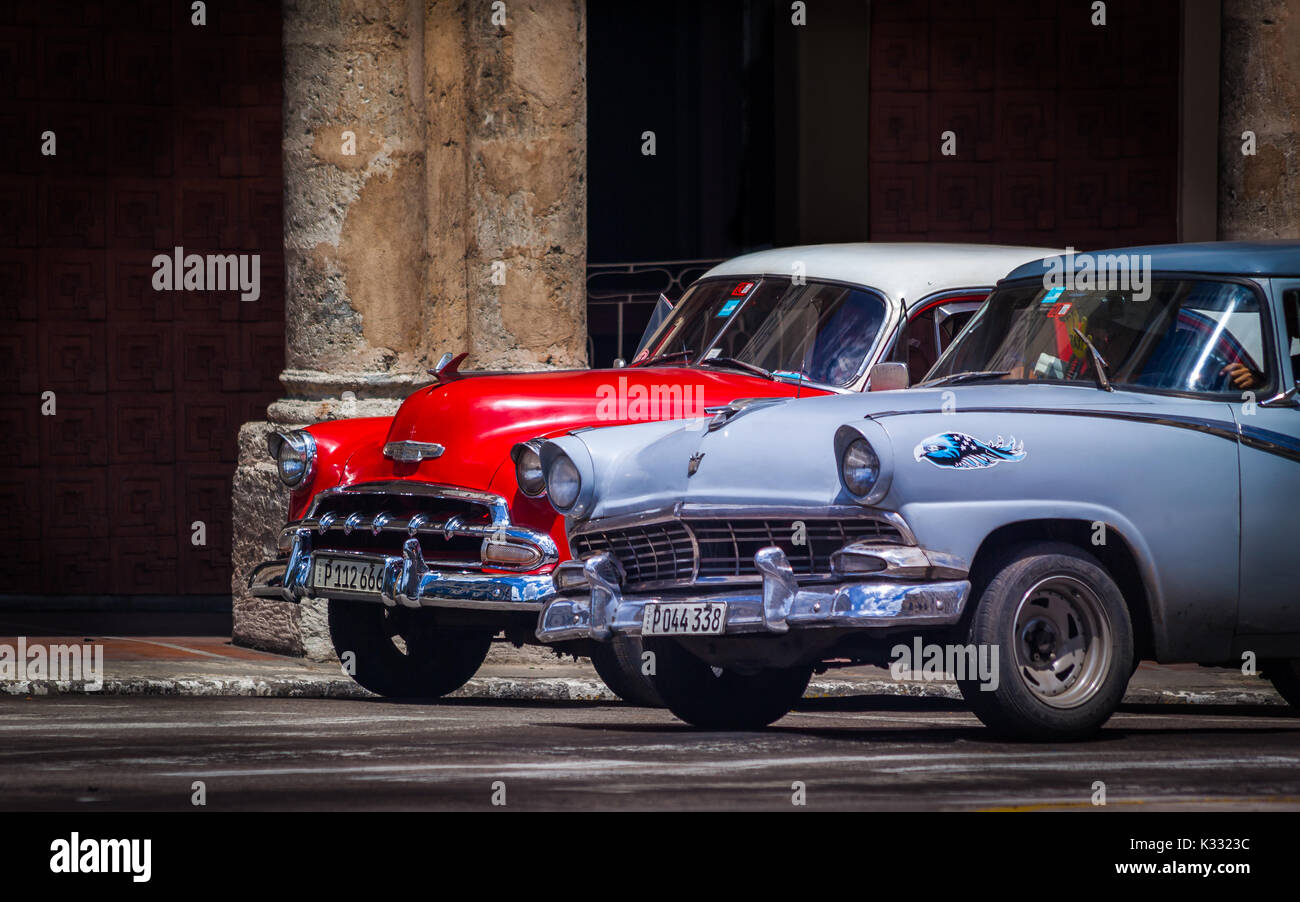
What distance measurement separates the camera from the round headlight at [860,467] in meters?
7.73

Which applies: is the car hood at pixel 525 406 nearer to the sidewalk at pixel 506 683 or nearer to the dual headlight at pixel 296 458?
the dual headlight at pixel 296 458

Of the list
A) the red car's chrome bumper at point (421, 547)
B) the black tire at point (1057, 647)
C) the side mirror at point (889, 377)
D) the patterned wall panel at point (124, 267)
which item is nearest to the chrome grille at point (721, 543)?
the black tire at point (1057, 647)

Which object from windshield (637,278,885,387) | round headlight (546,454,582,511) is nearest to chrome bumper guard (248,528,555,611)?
round headlight (546,454,582,511)

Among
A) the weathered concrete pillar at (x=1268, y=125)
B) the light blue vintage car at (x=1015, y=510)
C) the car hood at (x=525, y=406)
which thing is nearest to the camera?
the light blue vintage car at (x=1015, y=510)

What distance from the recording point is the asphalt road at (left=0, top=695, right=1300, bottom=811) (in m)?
6.75

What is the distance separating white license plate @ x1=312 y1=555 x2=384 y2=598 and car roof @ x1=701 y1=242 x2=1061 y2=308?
2382 millimetres

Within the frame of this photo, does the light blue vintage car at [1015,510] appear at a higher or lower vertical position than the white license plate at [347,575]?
higher

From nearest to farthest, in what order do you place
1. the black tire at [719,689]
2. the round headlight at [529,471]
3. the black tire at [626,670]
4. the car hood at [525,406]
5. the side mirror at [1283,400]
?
the side mirror at [1283,400], the black tire at [719,689], the round headlight at [529,471], the black tire at [626,670], the car hood at [525,406]

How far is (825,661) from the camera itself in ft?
29.0

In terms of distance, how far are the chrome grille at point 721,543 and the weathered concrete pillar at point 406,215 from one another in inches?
194

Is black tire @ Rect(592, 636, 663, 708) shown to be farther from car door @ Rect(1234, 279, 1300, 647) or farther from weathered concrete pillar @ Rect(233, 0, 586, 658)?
weathered concrete pillar @ Rect(233, 0, 586, 658)

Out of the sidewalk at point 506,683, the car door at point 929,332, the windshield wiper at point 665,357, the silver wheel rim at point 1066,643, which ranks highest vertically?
the car door at point 929,332

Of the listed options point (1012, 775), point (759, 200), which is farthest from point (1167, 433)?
point (759, 200)

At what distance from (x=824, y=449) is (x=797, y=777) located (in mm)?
1261
